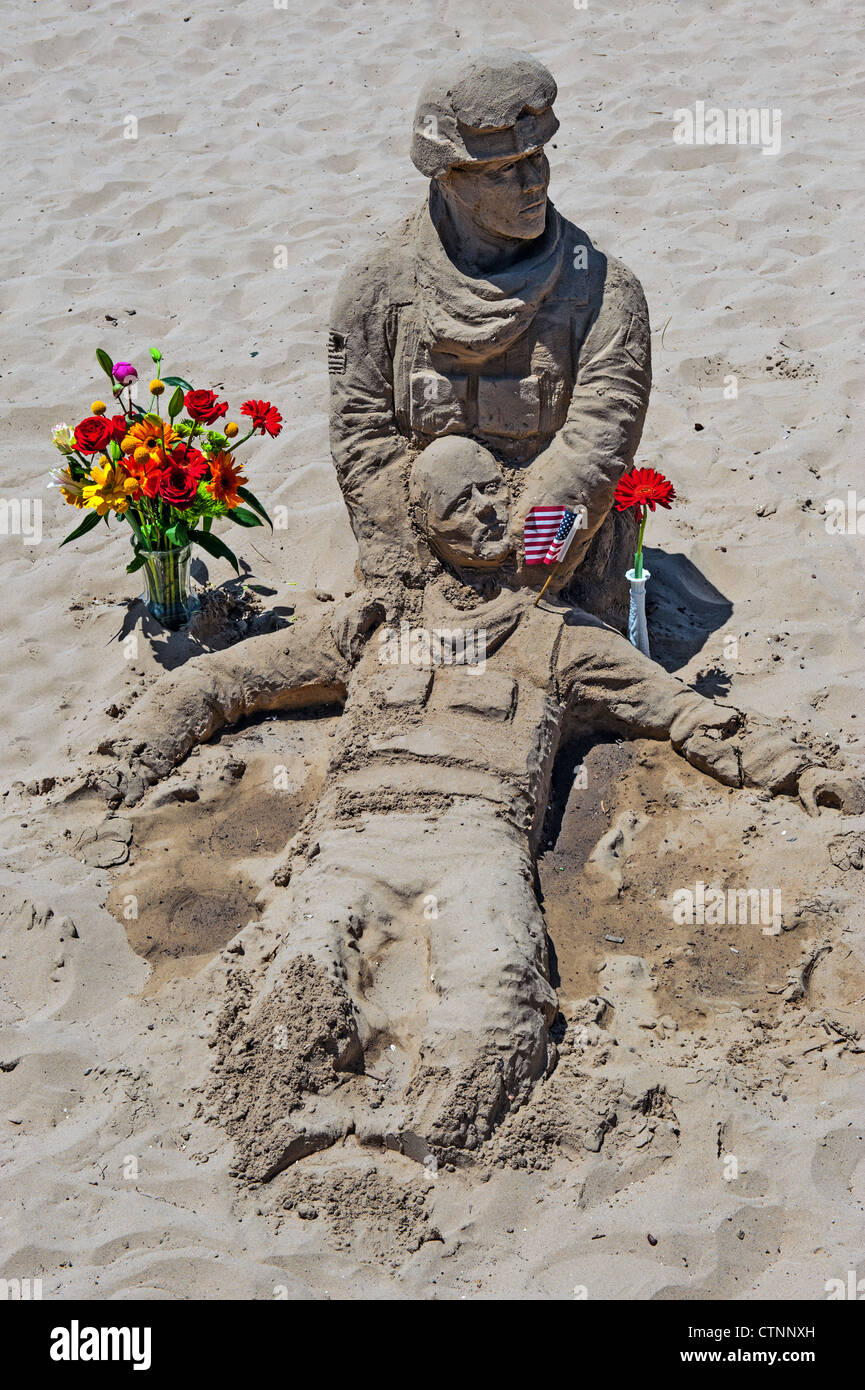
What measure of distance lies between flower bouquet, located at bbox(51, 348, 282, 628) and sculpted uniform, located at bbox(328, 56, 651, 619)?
0.65 metres

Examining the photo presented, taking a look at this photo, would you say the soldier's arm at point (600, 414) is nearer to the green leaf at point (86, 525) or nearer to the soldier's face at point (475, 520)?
the soldier's face at point (475, 520)

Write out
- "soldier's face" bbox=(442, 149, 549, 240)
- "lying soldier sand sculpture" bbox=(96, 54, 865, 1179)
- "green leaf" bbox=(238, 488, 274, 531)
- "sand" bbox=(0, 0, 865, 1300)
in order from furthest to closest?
"green leaf" bbox=(238, 488, 274, 531)
"soldier's face" bbox=(442, 149, 549, 240)
"lying soldier sand sculpture" bbox=(96, 54, 865, 1179)
"sand" bbox=(0, 0, 865, 1300)

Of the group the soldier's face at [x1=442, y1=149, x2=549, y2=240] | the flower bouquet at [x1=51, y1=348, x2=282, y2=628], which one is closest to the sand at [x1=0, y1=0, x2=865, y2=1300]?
the flower bouquet at [x1=51, y1=348, x2=282, y2=628]

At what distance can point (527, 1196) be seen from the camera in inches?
151

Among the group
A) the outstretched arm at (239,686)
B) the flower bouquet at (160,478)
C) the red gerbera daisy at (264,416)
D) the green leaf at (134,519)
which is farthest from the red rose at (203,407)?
the outstretched arm at (239,686)

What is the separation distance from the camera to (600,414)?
5.16m

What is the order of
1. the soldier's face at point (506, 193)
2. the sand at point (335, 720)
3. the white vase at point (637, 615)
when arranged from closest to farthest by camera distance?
the sand at point (335, 720)
the soldier's face at point (506, 193)
the white vase at point (637, 615)

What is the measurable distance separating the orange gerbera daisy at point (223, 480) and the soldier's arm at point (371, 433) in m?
0.60

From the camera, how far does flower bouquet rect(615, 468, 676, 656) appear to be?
5473 mm

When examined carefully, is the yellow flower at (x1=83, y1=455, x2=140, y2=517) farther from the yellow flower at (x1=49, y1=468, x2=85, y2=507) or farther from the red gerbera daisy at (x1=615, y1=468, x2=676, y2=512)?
the red gerbera daisy at (x1=615, y1=468, x2=676, y2=512)

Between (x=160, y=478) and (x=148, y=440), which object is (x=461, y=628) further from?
(x=148, y=440)

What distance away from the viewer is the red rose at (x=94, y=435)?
5594 millimetres

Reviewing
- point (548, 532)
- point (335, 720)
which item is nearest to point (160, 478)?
point (335, 720)

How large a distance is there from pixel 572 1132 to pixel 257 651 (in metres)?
2.27
